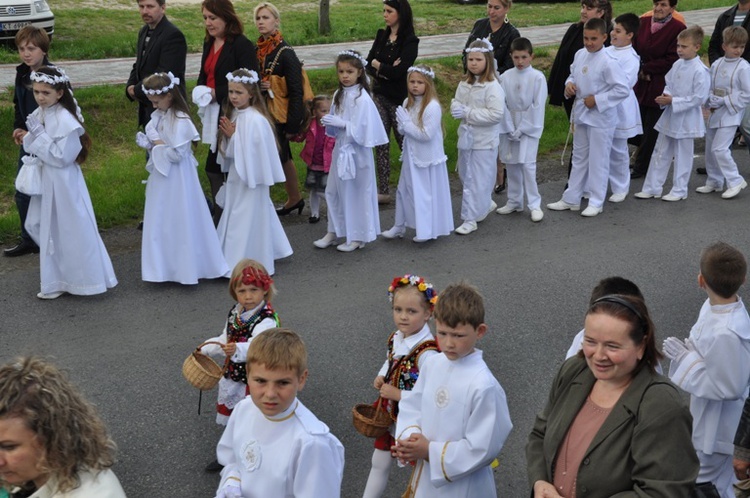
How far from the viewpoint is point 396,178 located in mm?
11188

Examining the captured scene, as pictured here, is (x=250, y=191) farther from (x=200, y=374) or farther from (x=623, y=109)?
(x=623, y=109)

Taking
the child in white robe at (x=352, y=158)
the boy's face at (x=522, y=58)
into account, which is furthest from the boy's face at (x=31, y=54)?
the boy's face at (x=522, y=58)

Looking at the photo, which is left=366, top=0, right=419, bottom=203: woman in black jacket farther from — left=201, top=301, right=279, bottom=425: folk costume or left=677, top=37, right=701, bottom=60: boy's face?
left=201, top=301, right=279, bottom=425: folk costume

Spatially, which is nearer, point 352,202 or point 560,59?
point 352,202

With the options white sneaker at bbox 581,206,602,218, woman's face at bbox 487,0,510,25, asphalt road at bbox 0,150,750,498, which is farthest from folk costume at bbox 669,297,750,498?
woman's face at bbox 487,0,510,25

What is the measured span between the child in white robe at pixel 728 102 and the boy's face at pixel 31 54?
271 inches

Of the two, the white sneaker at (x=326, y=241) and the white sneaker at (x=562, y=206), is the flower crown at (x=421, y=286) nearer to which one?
the white sneaker at (x=326, y=241)

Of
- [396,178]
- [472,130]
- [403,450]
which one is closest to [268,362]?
[403,450]

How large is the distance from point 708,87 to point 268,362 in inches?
307

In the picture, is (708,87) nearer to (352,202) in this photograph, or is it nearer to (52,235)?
(352,202)

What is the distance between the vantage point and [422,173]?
356 inches

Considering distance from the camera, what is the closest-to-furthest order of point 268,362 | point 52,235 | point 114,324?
point 268,362 → point 114,324 → point 52,235

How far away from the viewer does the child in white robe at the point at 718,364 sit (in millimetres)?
4691

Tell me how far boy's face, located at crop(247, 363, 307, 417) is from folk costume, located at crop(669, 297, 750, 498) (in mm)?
2107
